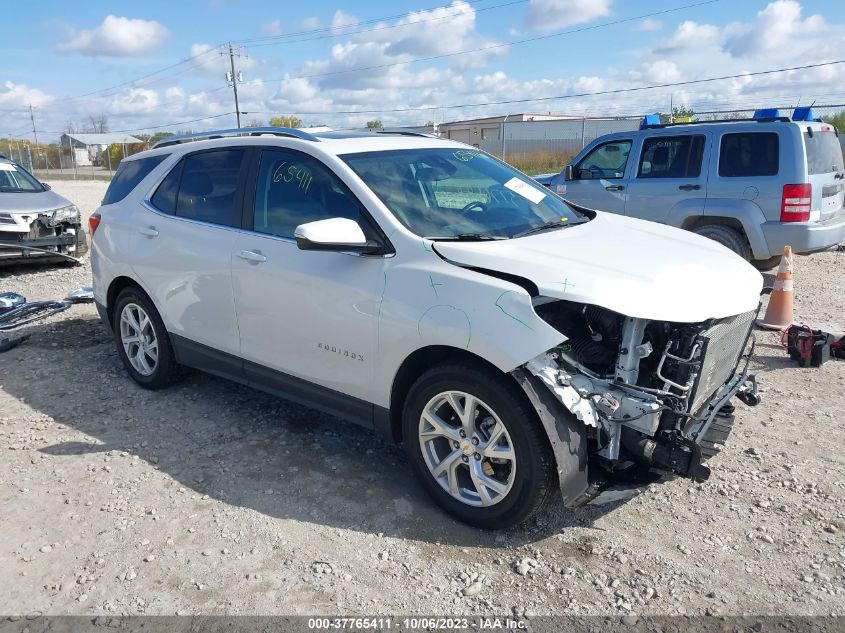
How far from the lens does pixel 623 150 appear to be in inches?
374

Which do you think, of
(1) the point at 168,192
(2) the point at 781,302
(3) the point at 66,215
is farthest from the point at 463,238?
(3) the point at 66,215

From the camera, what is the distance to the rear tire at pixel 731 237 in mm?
8359

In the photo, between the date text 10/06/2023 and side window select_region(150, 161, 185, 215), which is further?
side window select_region(150, 161, 185, 215)

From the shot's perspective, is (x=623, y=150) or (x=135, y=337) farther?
(x=623, y=150)

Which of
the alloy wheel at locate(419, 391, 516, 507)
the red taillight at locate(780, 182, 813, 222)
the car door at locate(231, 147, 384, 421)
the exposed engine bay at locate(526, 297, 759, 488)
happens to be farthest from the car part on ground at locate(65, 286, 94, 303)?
the red taillight at locate(780, 182, 813, 222)

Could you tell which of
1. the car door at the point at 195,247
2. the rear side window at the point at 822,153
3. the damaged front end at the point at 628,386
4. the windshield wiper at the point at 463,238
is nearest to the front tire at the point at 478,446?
the damaged front end at the point at 628,386

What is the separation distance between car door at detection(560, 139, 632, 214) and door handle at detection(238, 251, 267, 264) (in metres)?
6.51

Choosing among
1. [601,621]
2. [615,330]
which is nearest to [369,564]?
[601,621]

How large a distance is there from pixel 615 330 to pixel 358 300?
4.32 ft

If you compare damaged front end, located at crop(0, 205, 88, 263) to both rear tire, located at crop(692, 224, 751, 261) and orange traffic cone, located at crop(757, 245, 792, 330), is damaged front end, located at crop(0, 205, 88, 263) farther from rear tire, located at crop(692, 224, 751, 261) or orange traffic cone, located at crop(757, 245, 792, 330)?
orange traffic cone, located at crop(757, 245, 792, 330)

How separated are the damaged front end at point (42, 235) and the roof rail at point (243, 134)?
5368 millimetres

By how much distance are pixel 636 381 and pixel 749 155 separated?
20.5 ft

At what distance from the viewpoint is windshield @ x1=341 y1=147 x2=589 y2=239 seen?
146 inches

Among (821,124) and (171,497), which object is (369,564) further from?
(821,124)
